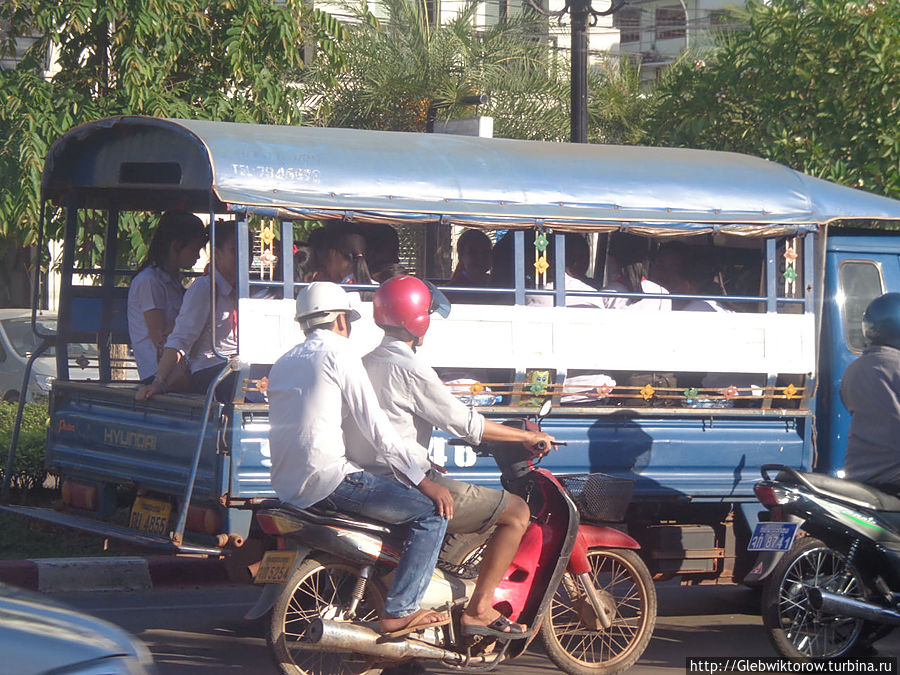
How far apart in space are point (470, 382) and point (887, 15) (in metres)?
6.26

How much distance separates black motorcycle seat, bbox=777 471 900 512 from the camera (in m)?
5.57

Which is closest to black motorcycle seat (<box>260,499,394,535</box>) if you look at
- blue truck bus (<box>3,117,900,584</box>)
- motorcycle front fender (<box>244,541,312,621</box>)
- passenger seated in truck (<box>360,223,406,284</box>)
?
motorcycle front fender (<box>244,541,312,621</box>)

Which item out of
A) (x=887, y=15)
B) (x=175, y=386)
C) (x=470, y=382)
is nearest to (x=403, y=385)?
(x=470, y=382)

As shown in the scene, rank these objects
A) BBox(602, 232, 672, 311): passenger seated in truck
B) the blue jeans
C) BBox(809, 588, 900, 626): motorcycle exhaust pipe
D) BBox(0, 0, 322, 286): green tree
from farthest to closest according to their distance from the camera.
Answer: BBox(0, 0, 322, 286): green tree
BBox(602, 232, 672, 311): passenger seated in truck
BBox(809, 588, 900, 626): motorcycle exhaust pipe
the blue jeans

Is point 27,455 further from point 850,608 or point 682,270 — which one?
point 850,608

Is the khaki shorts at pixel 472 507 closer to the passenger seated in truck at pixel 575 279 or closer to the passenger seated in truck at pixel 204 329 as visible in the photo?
the passenger seated in truck at pixel 575 279

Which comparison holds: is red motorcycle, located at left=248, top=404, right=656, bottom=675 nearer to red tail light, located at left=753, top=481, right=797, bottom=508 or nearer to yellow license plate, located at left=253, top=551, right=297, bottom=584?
yellow license plate, located at left=253, top=551, right=297, bottom=584

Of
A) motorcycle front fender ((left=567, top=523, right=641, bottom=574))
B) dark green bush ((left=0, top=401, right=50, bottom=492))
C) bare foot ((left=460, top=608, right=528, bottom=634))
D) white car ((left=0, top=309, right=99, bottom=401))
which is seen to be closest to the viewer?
bare foot ((left=460, top=608, right=528, bottom=634))

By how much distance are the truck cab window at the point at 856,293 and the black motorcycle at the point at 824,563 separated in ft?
4.62

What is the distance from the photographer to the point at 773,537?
5551 millimetres

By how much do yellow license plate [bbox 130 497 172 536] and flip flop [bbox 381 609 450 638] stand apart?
5.02 ft

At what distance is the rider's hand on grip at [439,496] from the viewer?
15.6 feet

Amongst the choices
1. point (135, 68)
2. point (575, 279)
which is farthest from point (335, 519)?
point (135, 68)

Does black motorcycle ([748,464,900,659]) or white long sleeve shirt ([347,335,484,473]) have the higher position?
white long sleeve shirt ([347,335,484,473])
